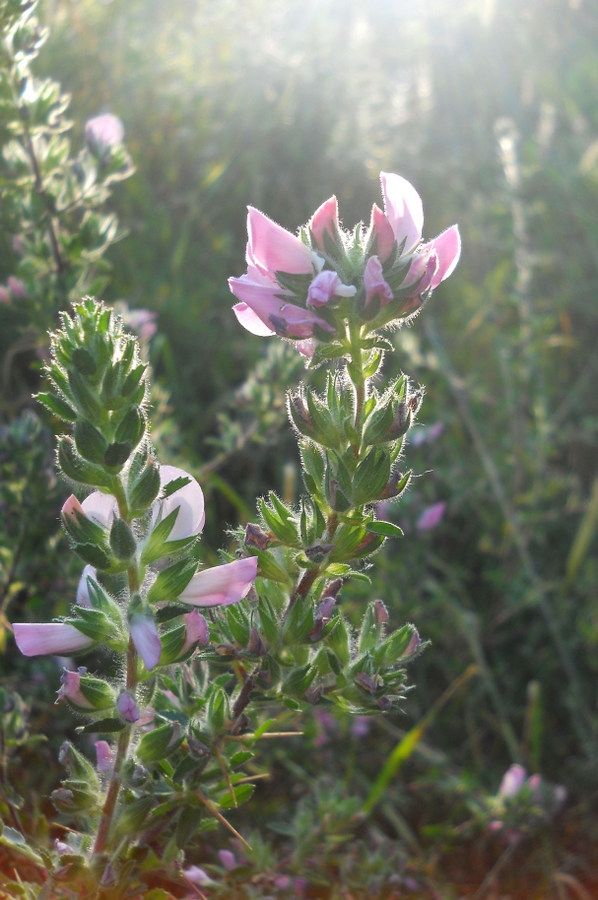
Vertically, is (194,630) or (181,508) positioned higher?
(181,508)

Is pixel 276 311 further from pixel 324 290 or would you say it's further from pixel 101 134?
pixel 101 134

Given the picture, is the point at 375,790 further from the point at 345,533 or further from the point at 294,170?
the point at 294,170

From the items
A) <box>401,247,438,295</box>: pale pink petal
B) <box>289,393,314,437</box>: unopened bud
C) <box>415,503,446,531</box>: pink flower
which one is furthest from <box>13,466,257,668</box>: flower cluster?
<box>415,503,446,531</box>: pink flower

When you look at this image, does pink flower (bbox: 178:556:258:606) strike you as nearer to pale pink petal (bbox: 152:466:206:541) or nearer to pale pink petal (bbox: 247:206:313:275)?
pale pink petal (bbox: 152:466:206:541)

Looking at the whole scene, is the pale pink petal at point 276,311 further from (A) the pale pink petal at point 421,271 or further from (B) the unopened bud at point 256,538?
(B) the unopened bud at point 256,538

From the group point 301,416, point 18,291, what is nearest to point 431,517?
point 18,291

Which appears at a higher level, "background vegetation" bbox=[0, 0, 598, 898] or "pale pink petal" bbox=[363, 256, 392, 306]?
"pale pink petal" bbox=[363, 256, 392, 306]

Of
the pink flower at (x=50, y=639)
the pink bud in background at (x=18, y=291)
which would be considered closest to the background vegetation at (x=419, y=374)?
the pink bud in background at (x=18, y=291)

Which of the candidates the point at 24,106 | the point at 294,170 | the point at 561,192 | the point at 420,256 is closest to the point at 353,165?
the point at 294,170
